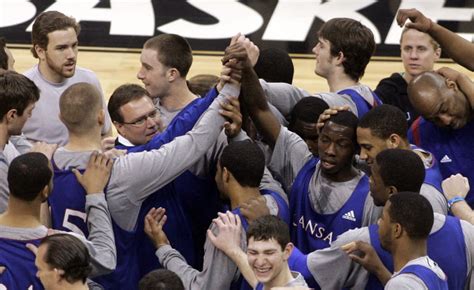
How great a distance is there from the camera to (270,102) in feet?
17.0

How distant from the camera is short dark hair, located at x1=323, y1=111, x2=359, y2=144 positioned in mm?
4535

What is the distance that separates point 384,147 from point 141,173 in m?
0.99

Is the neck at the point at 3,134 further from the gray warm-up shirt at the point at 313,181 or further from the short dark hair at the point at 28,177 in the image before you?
the gray warm-up shirt at the point at 313,181

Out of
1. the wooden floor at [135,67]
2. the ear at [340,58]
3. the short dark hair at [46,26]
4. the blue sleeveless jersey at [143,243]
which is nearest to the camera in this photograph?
the blue sleeveless jersey at [143,243]

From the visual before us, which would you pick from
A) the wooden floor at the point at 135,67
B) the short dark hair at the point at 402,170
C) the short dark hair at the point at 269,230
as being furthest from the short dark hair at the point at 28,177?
the wooden floor at the point at 135,67

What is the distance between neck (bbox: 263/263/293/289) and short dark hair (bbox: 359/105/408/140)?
765 millimetres

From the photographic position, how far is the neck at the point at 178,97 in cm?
510

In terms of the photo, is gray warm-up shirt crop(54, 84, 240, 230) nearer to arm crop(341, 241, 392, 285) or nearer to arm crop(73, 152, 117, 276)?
arm crop(73, 152, 117, 276)

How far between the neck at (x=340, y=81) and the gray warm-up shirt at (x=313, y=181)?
54 centimetres

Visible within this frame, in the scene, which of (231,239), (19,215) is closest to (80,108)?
(19,215)

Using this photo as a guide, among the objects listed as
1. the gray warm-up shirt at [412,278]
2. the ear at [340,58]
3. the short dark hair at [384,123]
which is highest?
the short dark hair at [384,123]

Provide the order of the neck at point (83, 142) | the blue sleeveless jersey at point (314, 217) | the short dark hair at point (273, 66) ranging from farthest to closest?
1. the short dark hair at point (273, 66)
2. the neck at point (83, 142)
3. the blue sleeveless jersey at point (314, 217)

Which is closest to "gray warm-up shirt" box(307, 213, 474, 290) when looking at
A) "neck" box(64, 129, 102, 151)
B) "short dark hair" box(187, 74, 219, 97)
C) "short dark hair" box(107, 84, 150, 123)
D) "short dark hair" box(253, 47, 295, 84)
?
"neck" box(64, 129, 102, 151)

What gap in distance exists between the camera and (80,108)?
4.54m
